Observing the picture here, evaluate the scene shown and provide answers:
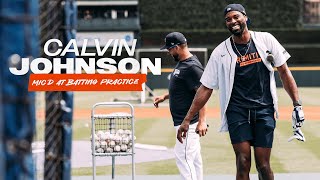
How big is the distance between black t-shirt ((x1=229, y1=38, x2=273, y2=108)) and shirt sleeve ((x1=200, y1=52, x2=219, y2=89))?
0.83 feet

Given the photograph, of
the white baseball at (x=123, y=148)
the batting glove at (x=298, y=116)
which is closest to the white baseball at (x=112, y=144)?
the white baseball at (x=123, y=148)

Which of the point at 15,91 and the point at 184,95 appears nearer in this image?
the point at 15,91

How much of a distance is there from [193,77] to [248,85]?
2.87ft

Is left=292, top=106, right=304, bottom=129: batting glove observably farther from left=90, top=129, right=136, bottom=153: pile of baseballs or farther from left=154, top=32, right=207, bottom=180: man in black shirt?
left=90, top=129, right=136, bottom=153: pile of baseballs

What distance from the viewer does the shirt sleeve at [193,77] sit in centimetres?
811

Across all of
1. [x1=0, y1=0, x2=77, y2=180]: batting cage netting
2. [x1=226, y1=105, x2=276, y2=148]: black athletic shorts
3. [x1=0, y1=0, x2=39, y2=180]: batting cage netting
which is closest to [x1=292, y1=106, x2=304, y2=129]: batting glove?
[x1=226, y1=105, x2=276, y2=148]: black athletic shorts

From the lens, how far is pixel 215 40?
58.0 meters

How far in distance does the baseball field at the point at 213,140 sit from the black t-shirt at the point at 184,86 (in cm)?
150

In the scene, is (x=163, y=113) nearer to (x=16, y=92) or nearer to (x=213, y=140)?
(x=213, y=140)

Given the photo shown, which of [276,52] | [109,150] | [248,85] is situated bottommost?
[109,150]

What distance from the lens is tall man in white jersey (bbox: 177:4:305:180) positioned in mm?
7379

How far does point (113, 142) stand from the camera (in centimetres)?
903

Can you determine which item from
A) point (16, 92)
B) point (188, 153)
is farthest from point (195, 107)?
point (16, 92)

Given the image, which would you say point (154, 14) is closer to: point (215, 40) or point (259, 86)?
point (215, 40)
